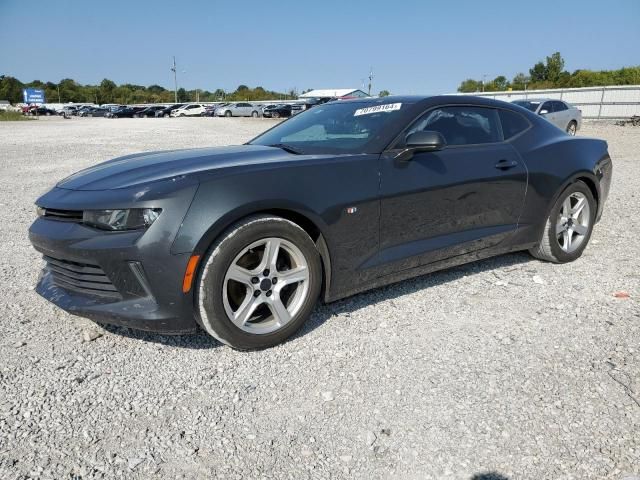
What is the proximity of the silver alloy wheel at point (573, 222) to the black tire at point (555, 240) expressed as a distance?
0.04 metres

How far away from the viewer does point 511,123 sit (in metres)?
4.14

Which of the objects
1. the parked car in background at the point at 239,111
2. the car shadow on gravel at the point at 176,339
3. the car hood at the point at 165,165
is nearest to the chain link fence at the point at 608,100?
the parked car in background at the point at 239,111

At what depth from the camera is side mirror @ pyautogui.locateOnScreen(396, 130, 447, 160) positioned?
10.6 ft

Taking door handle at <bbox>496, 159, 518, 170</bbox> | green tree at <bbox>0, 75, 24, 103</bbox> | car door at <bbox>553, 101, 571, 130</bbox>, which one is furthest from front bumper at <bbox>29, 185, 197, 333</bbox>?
green tree at <bbox>0, 75, 24, 103</bbox>

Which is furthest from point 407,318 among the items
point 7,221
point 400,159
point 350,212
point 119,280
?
point 7,221

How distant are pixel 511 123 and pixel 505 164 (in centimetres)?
49

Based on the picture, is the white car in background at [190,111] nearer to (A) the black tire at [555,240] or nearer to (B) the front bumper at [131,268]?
(A) the black tire at [555,240]

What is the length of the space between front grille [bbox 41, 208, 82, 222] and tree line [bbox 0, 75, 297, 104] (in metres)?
100.0

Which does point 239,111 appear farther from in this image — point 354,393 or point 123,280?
point 354,393

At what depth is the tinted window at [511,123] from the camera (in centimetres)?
408

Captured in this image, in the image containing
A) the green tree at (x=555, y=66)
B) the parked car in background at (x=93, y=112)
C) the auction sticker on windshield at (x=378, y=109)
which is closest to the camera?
the auction sticker on windshield at (x=378, y=109)

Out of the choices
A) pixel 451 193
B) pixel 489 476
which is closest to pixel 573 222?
pixel 451 193

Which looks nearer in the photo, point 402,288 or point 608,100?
point 402,288

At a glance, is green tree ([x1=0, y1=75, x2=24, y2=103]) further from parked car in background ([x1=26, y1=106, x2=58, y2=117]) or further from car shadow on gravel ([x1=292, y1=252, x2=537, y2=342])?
car shadow on gravel ([x1=292, y1=252, x2=537, y2=342])
